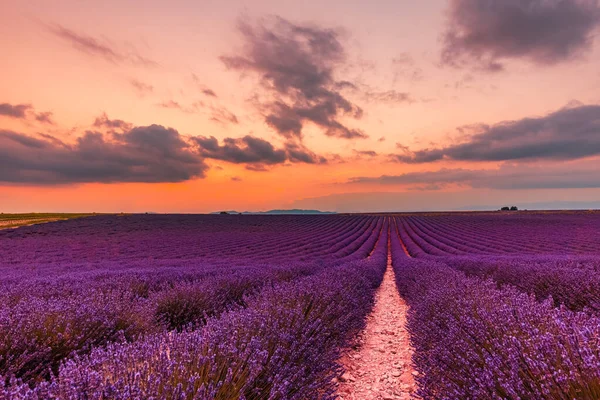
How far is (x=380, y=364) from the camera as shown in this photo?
3928mm

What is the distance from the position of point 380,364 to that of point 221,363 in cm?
271

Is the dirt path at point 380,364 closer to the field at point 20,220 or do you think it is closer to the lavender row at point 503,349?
the lavender row at point 503,349

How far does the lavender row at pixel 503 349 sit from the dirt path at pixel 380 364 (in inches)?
15.6

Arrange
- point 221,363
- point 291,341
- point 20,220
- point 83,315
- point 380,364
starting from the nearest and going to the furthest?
1. point 221,363
2. point 291,341
3. point 83,315
4. point 380,364
5. point 20,220

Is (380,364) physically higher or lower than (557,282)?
lower

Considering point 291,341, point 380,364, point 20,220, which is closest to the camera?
point 291,341

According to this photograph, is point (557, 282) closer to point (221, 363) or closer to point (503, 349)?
point (503, 349)

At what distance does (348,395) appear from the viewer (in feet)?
10.4

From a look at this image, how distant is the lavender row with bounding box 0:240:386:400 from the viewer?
1.46 meters

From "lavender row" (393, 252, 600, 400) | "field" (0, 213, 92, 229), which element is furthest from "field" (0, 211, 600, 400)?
"field" (0, 213, 92, 229)

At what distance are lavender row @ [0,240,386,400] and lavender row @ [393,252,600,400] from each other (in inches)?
40.5

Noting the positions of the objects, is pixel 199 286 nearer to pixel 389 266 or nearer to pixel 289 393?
pixel 289 393

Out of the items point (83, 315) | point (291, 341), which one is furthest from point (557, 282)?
point (83, 315)

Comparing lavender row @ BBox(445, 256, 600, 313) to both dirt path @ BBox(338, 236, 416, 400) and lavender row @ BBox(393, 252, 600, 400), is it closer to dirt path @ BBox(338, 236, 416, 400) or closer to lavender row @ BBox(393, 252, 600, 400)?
lavender row @ BBox(393, 252, 600, 400)
